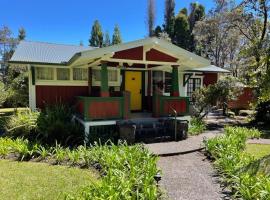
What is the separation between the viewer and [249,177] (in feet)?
18.1

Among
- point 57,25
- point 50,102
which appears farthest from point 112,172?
point 57,25

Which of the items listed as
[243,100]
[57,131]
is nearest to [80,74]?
[57,131]

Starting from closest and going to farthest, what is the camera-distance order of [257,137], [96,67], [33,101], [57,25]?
[257,137]
[33,101]
[96,67]
[57,25]

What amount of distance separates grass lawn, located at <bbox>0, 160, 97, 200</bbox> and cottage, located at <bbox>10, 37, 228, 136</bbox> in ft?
10.7

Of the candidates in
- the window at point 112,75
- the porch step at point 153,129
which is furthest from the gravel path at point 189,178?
the window at point 112,75

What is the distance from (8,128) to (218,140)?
800cm

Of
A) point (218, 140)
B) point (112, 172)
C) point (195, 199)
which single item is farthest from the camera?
point (218, 140)

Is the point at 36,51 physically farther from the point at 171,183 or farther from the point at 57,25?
the point at 57,25

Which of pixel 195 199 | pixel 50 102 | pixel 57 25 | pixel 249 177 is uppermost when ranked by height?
pixel 57 25

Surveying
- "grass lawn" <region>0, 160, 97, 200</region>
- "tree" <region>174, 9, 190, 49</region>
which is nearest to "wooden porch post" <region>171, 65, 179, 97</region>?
"grass lawn" <region>0, 160, 97, 200</region>

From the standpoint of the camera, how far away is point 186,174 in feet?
22.5

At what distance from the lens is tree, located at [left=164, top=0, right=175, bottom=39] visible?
42797mm

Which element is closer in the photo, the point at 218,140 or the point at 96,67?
the point at 218,140

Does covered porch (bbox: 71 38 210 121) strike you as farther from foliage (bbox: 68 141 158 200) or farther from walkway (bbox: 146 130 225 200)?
foliage (bbox: 68 141 158 200)
